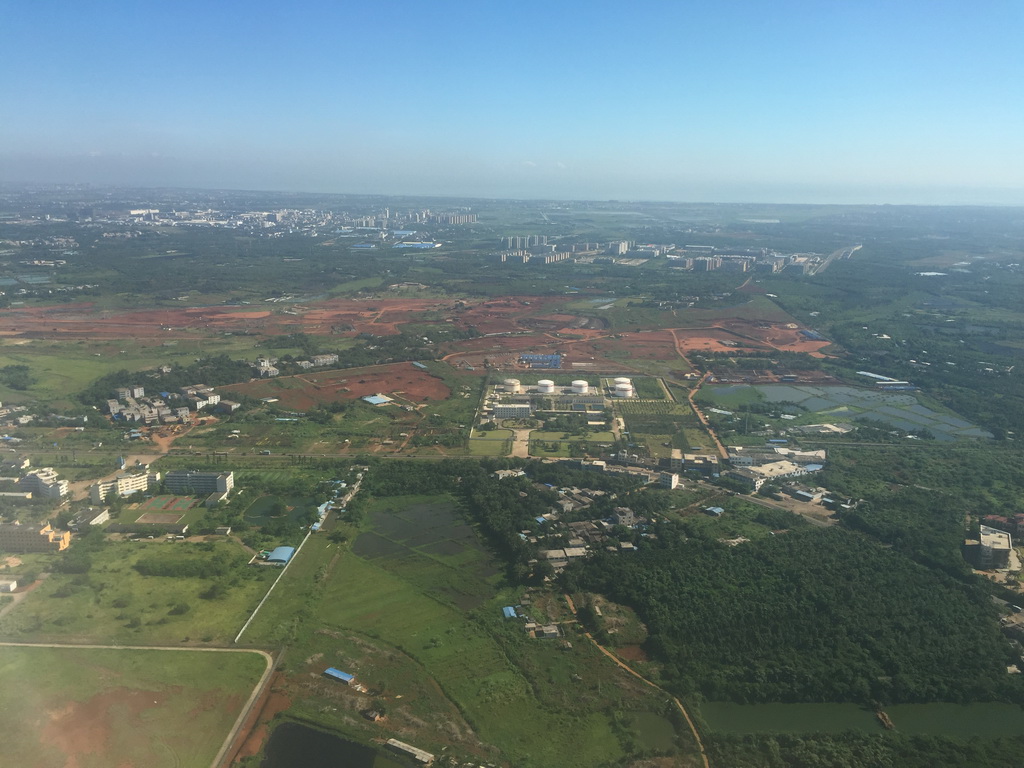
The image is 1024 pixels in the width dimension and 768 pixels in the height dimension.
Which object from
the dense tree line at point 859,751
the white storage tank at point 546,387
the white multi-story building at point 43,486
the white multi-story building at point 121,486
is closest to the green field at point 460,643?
the dense tree line at point 859,751

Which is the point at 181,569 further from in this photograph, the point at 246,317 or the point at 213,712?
the point at 246,317

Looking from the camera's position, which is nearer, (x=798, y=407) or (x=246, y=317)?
(x=798, y=407)

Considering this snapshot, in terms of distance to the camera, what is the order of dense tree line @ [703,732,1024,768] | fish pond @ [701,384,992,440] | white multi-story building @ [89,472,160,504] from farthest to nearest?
fish pond @ [701,384,992,440], white multi-story building @ [89,472,160,504], dense tree line @ [703,732,1024,768]

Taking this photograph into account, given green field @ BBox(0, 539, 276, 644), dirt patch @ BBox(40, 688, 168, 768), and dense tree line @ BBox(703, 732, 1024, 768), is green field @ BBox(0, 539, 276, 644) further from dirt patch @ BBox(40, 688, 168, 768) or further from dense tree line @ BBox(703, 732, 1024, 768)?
dense tree line @ BBox(703, 732, 1024, 768)

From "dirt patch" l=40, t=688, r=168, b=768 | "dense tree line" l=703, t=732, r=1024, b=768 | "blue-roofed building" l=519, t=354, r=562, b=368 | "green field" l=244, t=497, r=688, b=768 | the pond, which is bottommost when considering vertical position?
the pond

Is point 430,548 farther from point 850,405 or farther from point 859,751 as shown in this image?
point 850,405

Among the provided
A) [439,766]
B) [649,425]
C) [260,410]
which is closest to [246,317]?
[260,410]

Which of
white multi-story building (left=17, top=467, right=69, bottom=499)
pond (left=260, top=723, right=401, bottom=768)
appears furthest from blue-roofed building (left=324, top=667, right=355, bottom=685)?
white multi-story building (left=17, top=467, right=69, bottom=499)
